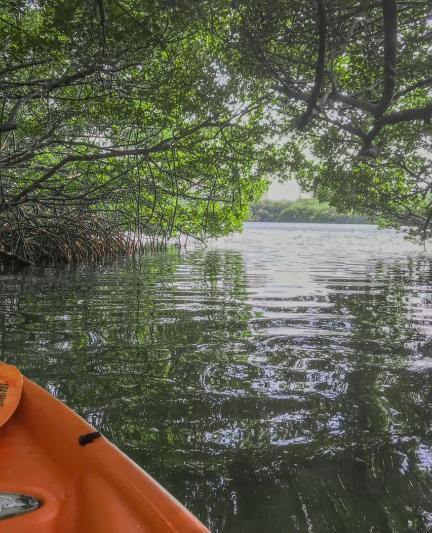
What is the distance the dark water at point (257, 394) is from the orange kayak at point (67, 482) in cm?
37

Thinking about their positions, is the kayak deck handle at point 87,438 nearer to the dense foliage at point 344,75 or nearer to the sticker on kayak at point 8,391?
the sticker on kayak at point 8,391

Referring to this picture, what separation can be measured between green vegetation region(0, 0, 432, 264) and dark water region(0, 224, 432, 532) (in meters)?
1.81

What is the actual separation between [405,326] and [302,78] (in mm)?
3515

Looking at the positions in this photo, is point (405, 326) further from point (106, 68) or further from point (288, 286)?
point (106, 68)

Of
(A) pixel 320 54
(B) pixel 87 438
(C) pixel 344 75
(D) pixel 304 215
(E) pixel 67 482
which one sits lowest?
(D) pixel 304 215

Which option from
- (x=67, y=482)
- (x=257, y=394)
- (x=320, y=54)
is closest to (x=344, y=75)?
(x=320, y=54)

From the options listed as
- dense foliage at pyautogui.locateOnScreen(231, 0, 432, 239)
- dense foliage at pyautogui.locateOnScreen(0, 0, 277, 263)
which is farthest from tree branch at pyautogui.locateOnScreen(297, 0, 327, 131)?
dense foliage at pyautogui.locateOnScreen(0, 0, 277, 263)

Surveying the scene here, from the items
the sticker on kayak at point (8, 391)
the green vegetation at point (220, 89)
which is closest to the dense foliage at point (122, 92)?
the green vegetation at point (220, 89)

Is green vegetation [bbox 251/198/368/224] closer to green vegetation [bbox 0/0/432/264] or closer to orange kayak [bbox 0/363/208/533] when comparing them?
green vegetation [bbox 0/0/432/264]

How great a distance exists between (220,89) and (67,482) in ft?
18.5

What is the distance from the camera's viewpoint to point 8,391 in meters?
2.33

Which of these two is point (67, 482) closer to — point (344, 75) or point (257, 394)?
point (257, 394)

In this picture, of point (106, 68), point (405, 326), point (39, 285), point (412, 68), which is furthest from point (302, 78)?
point (39, 285)

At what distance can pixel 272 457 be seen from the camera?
2104 mm
